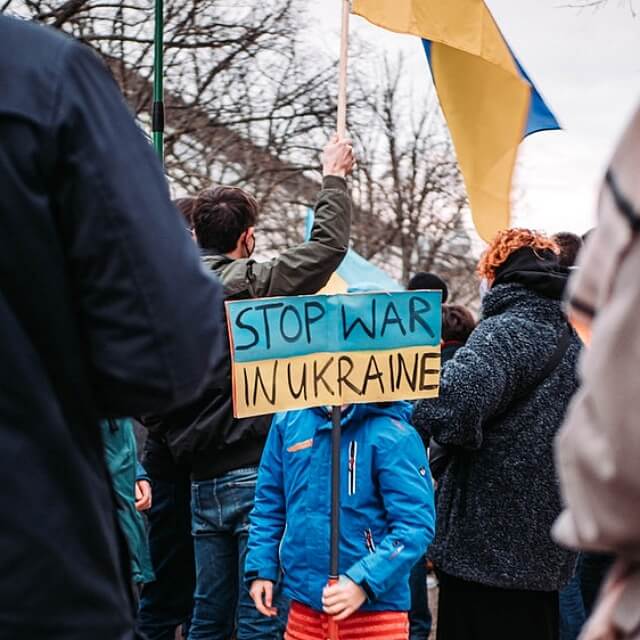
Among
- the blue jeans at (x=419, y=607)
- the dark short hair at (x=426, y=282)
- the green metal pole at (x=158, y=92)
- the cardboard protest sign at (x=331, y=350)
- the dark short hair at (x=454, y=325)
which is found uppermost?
the green metal pole at (x=158, y=92)

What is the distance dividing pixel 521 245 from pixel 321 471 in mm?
1099

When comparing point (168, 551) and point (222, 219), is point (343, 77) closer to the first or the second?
point (222, 219)

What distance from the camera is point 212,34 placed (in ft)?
45.1

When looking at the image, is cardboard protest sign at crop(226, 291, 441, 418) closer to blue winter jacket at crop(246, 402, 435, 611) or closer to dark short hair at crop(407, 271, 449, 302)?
blue winter jacket at crop(246, 402, 435, 611)

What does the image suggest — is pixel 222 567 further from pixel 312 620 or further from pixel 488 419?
pixel 488 419

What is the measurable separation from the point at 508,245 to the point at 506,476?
800mm

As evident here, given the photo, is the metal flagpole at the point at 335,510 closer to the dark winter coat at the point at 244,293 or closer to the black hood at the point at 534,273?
the dark winter coat at the point at 244,293

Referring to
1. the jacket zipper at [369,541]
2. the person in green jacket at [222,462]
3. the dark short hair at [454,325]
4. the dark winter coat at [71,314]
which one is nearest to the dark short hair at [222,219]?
the person in green jacket at [222,462]

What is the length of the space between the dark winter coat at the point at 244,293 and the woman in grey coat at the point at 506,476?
0.56 metres

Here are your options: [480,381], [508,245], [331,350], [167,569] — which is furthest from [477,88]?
[167,569]

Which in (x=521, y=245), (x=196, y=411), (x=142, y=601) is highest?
(x=521, y=245)

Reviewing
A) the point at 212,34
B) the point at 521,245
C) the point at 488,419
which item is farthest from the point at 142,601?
the point at 212,34

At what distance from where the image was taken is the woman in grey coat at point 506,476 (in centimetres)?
338

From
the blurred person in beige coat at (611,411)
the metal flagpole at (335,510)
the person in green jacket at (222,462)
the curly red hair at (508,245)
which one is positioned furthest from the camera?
the person in green jacket at (222,462)
